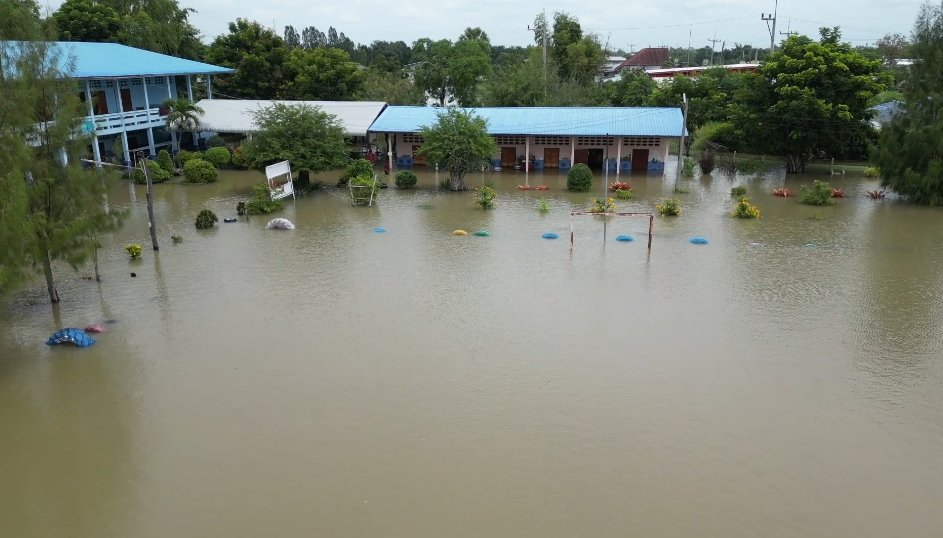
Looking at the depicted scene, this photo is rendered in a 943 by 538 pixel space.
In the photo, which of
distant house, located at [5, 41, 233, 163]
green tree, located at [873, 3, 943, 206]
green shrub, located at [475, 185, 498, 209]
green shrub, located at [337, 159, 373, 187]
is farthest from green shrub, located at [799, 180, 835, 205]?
distant house, located at [5, 41, 233, 163]

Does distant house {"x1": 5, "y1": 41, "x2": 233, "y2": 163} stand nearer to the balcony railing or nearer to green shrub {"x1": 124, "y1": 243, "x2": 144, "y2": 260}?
the balcony railing

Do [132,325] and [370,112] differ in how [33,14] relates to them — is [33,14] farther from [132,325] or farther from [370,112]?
[370,112]

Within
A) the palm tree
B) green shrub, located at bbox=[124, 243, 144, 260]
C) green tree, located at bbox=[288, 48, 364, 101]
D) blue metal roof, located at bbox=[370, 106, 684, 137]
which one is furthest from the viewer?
green tree, located at bbox=[288, 48, 364, 101]

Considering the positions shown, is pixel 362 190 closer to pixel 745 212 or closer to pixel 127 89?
pixel 745 212

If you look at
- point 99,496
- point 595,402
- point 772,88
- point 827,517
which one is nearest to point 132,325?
point 99,496

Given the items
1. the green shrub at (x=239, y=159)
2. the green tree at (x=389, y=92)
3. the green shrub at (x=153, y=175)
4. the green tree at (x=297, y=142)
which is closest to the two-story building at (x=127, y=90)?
the green shrub at (x=153, y=175)
